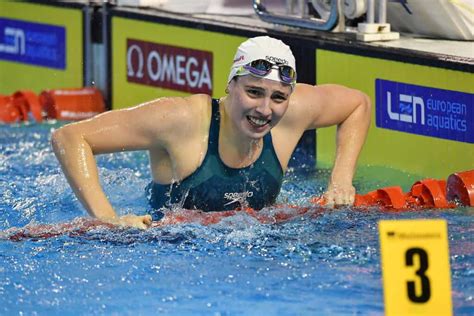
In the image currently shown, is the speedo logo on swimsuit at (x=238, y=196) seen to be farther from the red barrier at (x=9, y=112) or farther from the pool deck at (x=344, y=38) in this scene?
the red barrier at (x=9, y=112)

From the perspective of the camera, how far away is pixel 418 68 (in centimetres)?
622

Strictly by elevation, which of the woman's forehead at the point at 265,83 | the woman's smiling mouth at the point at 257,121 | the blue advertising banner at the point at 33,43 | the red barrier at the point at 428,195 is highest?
the woman's forehead at the point at 265,83

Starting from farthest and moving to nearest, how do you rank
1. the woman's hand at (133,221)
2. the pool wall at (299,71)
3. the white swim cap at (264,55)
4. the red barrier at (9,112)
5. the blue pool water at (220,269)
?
the red barrier at (9,112) → the pool wall at (299,71) → the white swim cap at (264,55) → the woman's hand at (133,221) → the blue pool water at (220,269)

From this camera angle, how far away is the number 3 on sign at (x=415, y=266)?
3254 mm

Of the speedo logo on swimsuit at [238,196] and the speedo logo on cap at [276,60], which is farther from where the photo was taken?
the speedo logo on swimsuit at [238,196]

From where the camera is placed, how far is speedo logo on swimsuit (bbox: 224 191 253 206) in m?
5.08

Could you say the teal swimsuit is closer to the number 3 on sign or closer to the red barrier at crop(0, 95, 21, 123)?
the number 3 on sign

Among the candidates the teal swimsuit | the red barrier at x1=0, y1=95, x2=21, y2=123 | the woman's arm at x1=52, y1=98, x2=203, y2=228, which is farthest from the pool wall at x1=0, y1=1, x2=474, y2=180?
the woman's arm at x1=52, y1=98, x2=203, y2=228

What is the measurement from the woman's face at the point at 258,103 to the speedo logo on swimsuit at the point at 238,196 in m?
0.35

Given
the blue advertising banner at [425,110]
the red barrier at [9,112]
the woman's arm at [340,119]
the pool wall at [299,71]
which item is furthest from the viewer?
the red barrier at [9,112]

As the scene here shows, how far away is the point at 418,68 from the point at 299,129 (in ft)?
4.09

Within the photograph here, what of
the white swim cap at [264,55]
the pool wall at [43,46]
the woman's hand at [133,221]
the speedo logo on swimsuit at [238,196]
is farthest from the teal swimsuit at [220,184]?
the pool wall at [43,46]

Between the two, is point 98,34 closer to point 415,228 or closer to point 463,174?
point 463,174

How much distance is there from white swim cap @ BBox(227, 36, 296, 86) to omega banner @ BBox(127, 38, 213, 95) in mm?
2494
